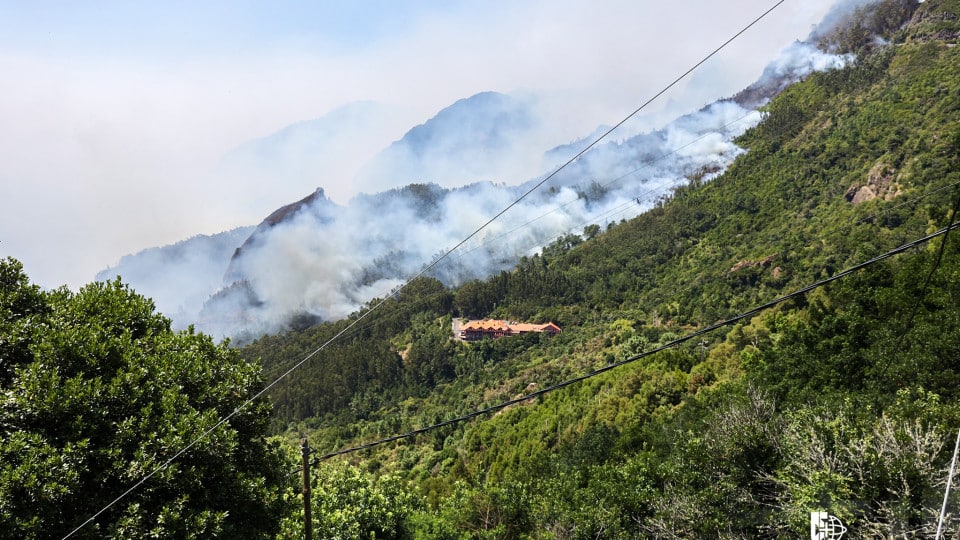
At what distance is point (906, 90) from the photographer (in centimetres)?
9725

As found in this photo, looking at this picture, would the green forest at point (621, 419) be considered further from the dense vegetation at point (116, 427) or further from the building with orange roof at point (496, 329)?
the building with orange roof at point (496, 329)

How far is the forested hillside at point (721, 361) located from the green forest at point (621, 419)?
16cm

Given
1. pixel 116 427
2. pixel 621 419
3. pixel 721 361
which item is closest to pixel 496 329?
pixel 721 361

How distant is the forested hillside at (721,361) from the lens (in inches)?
572

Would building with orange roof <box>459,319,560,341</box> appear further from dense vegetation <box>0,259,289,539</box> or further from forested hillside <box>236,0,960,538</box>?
dense vegetation <box>0,259,289,539</box>

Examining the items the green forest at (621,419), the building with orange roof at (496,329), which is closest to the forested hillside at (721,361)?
the green forest at (621,419)

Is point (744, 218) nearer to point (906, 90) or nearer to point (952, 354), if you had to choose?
point (906, 90)

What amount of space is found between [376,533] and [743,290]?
257 feet

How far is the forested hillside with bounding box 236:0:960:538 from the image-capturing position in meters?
14.5

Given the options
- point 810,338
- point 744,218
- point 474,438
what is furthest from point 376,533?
point 744,218

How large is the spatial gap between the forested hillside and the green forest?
16 centimetres

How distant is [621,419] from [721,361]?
1132cm

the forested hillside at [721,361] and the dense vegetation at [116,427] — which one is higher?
the dense vegetation at [116,427]

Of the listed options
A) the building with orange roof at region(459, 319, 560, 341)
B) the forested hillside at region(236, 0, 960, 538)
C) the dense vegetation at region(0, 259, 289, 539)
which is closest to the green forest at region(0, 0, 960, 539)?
the dense vegetation at region(0, 259, 289, 539)
